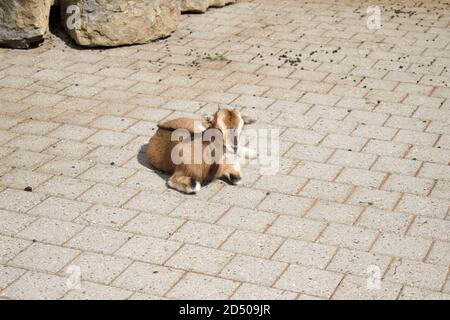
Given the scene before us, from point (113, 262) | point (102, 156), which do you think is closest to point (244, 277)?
point (113, 262)

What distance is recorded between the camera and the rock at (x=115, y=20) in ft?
37.7

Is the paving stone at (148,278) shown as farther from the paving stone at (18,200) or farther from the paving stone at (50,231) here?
the paving stone at (18,200)

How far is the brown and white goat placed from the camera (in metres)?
7.68

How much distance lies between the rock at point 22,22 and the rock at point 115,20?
412 millimetres

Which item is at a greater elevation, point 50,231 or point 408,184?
point 50,231

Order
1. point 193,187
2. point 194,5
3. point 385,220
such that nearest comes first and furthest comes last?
point 385,220 → point 193,187 → point 194,5

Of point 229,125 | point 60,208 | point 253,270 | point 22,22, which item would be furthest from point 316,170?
point 22,22

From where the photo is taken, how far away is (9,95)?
10.3 meters

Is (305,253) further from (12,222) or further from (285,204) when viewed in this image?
(12,222)

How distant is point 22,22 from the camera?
37.9 ft

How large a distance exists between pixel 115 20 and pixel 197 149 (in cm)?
420

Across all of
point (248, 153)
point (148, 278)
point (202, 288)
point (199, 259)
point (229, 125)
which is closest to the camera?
point (202, 288)

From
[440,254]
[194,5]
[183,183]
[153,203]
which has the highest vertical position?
[194,5]

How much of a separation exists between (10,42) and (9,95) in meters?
1.69
